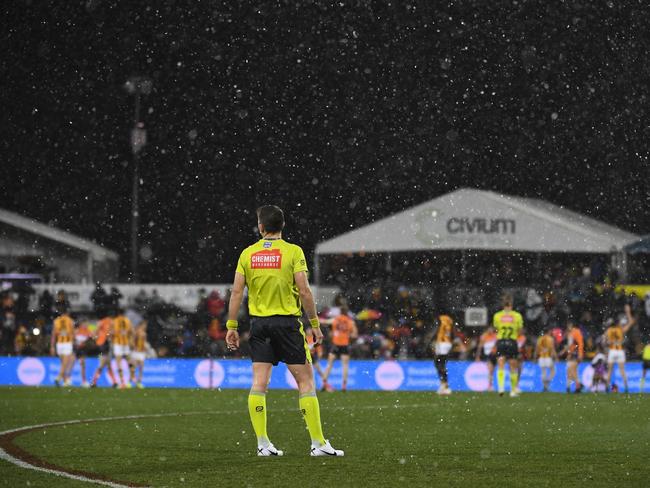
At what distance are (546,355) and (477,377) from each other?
1.63 m

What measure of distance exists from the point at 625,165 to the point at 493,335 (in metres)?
24.7

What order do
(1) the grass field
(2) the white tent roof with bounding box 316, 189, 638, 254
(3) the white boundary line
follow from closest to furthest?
(3) the white boundary line < (1) the grass field < (2) the white tent roof with bounding box 316, 189, 638, 254

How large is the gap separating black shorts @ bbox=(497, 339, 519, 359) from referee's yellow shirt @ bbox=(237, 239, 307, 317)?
14608 mm

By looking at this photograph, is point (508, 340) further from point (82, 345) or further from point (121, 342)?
point (82, 345)

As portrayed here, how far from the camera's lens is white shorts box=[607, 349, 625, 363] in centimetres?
2647

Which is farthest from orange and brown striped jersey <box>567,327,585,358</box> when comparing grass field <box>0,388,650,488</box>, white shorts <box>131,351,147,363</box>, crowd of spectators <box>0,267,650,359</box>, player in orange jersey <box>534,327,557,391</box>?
white shorts <box>131,351,147,363</box>

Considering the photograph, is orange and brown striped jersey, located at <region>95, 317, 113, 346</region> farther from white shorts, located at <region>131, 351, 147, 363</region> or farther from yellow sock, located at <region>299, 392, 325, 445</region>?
yellow sock, located at <region>299, 392, 325, 445</region>

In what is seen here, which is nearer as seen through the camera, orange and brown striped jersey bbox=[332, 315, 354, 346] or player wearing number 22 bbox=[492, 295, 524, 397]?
player wearing number 22 bbox=[492, 295, 524, 397]

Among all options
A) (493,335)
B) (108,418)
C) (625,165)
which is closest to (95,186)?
(625,165)

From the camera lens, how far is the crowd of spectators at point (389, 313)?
98.3 ft

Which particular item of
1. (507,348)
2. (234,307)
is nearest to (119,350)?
(507,348)

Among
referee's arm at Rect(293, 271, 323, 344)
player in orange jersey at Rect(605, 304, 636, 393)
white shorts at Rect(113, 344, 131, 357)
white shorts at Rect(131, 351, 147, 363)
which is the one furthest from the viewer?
white shorts at Rect(131, 351, 147, 363)

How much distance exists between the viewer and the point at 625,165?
165 ft

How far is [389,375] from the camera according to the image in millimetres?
Result: 27844
